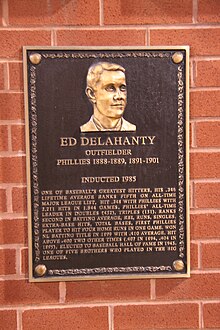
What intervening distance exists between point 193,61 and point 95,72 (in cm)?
34

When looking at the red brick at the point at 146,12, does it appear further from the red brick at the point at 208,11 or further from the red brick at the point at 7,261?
the red brick at the point at 7,261

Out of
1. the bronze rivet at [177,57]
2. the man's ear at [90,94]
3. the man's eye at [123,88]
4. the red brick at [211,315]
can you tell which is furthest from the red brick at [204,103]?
the red brick at [211,315]

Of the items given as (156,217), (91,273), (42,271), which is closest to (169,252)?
(156,217)

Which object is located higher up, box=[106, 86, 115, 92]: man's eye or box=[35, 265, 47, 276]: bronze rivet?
box=[106, 86, 115, 92]: man's eye

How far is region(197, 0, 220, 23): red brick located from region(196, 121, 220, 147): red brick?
35 cm

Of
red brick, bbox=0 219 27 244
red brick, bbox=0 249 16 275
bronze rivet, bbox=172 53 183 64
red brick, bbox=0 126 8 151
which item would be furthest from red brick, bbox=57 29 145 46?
red brick, bbox=0 249 16 275

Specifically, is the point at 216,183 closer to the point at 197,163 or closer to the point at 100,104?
the point at 197,163

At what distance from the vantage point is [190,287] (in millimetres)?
1912

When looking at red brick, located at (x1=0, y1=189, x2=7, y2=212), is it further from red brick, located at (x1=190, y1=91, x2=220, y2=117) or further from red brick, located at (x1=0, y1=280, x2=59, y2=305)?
Result: red brick, located at (x1=190, y1=91, x2=220, y2=117)

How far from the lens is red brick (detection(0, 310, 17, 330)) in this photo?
188 centimetres

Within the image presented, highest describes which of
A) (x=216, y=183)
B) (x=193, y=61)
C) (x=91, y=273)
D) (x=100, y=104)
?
(x=193, y=61)

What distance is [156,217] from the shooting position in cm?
188

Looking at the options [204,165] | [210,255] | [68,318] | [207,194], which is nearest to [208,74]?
[204,165]

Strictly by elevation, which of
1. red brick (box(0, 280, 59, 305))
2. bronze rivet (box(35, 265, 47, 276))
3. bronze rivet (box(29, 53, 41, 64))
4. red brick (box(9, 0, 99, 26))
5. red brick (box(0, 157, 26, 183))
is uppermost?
red brick (box(9, 0, 99, 26))
